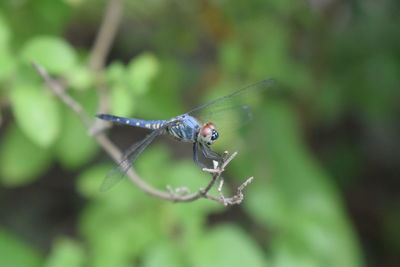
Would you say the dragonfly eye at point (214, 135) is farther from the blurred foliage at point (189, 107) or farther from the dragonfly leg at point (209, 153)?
the blurred foliage at point (189, 107)

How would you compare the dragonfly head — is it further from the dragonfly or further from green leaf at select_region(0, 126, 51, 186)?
green leaf at select_region(0, 126, 51, 186)

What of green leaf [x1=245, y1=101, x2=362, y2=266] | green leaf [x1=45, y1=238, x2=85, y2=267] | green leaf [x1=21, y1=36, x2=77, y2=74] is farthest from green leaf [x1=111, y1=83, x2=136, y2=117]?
green leaf [x1=245, y1=101, x2=362, y2=266]

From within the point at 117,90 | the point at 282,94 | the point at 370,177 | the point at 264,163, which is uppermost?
the point at 117,90

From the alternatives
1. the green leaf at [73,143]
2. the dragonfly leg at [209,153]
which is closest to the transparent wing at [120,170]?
the dragonfly leg at [209,153]

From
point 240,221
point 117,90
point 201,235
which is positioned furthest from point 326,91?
point 117,90

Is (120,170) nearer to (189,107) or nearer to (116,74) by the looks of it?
(116,74)

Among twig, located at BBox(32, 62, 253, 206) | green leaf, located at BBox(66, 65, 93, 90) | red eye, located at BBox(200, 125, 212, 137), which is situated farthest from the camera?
green leaf, located at BBox(66, 65, 93, 90)

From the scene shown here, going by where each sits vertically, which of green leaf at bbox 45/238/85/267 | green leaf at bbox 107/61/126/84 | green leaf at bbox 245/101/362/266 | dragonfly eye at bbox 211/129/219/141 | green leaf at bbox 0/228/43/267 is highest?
green leaf at bbox 107/61/126/84

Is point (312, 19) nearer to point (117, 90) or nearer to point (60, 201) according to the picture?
point (117, 90)
